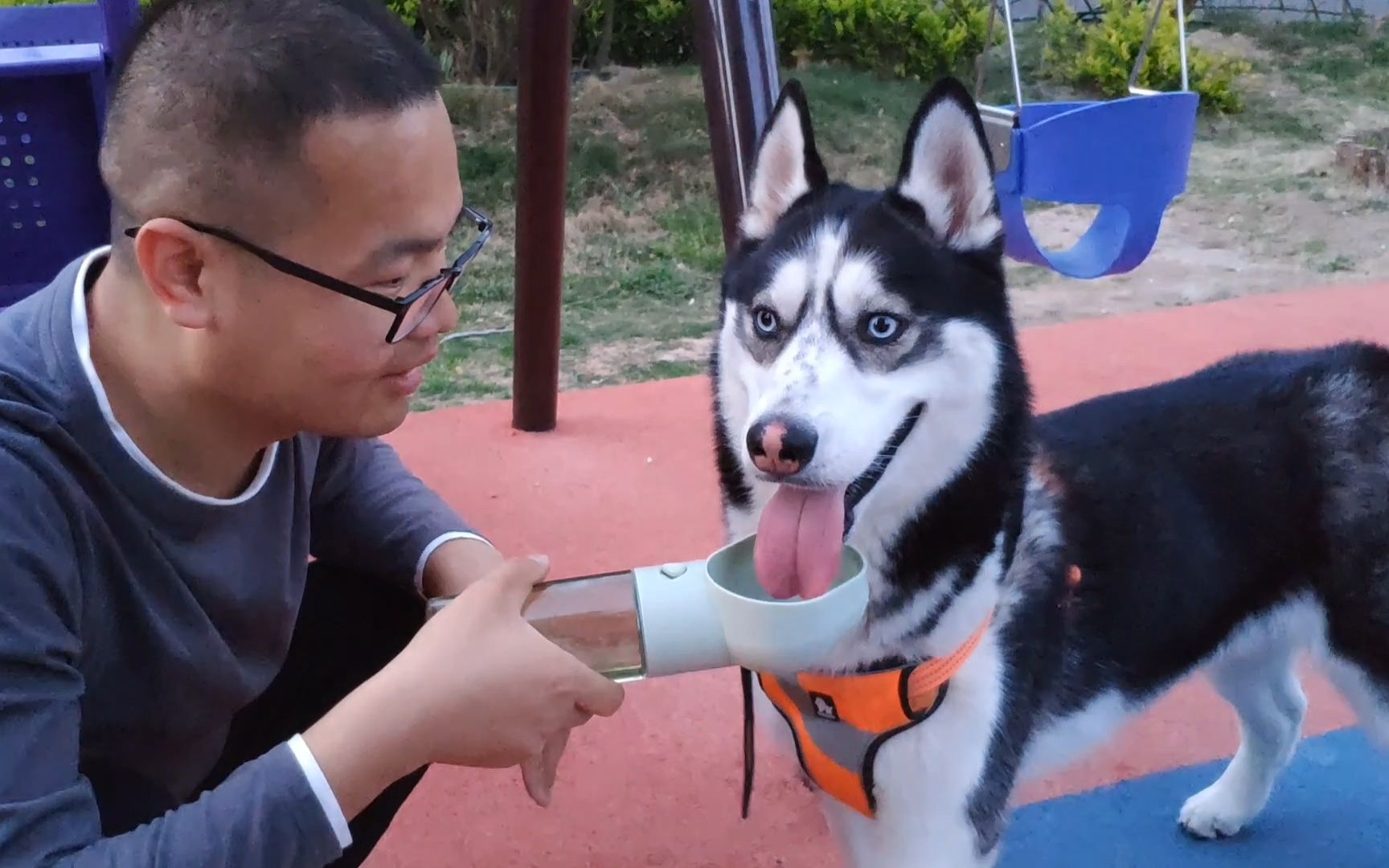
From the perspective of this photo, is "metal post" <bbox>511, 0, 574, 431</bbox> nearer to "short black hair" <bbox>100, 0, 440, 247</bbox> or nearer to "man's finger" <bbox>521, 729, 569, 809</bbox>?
"short black hair" <bbox>100, 0, 440, 247</bbox>

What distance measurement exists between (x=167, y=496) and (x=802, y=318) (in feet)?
2.60

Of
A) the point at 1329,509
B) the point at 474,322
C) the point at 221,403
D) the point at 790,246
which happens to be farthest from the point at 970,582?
the point at 474,322

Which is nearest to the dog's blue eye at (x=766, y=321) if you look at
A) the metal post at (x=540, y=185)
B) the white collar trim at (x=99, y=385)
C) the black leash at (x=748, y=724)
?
the black leash at (x=748, y=724)

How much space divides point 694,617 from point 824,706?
32 centimetres

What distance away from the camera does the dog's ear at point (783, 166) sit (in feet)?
5.43

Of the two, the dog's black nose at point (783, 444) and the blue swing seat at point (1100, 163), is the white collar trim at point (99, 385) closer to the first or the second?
the dog's black nose at point (783, 444)

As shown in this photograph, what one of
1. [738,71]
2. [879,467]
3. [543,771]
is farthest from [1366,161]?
[543,771]

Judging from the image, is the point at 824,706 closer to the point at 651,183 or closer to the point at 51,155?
Answer: the point at 51,155

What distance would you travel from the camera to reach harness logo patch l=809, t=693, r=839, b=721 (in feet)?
4.95

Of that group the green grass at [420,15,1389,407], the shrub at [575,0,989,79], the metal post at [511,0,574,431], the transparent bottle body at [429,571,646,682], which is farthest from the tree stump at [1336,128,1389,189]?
the transparent bottle body at [429,571,646,682]

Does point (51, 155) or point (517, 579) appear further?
point (51, 155)

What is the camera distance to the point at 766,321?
1.58 metres

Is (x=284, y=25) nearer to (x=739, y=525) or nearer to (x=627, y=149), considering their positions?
(x=739, y=525)

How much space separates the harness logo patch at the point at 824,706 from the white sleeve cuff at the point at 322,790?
2.09ft
